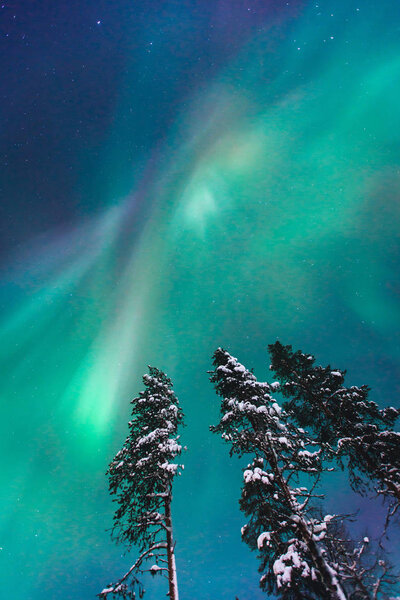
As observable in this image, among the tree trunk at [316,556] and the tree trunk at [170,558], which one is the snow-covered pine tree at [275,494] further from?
the tree trunk at [170,558]

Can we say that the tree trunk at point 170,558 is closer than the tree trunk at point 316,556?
No

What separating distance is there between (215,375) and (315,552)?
6.54 metres

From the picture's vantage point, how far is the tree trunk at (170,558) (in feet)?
30.3

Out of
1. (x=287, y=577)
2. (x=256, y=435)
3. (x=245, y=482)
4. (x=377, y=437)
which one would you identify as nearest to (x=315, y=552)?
(x=287, y=577)

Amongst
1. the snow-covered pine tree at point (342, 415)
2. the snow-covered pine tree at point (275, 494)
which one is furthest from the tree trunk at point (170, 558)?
the snow-covered pine tree at point (342, 415)

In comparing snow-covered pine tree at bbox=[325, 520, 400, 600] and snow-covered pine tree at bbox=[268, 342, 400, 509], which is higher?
snow-covered pine tree at bbox=[268, 342, 400, 509]

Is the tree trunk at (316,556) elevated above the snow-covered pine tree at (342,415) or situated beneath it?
situated beneath

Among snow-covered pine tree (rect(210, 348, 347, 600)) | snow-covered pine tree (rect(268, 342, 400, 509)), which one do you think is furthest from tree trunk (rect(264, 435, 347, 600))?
snow-covered pine tree (rect(268, 342, 400, 509))

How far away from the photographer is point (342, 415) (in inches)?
503

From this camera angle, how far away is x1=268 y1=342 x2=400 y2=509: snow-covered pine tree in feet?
36.2

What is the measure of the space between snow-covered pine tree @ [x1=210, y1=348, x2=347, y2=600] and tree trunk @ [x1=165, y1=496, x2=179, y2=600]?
2.63m

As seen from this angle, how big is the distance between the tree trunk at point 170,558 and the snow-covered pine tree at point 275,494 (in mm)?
2633

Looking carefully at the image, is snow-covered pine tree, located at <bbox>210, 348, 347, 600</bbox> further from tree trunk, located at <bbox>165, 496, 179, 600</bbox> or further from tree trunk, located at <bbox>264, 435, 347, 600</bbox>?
tree trunk, located at <bbox>165, 496, 179, 600</bbox>

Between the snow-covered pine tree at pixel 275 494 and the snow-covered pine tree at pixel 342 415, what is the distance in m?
2.70
